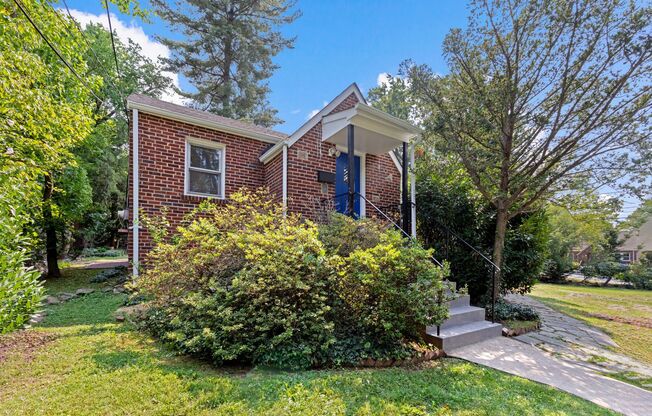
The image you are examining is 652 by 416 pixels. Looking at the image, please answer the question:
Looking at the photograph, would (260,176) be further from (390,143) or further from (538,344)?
(538,344)

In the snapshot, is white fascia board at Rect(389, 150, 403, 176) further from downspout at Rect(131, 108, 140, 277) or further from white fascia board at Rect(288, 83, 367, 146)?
downspout at Rect(131, 108, 140, 277)

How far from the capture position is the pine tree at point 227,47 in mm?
17125

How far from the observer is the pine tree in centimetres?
1712

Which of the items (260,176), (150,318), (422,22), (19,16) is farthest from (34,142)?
(422,22)

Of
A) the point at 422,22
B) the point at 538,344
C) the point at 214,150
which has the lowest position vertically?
the point at 538,344

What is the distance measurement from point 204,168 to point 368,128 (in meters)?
4.02

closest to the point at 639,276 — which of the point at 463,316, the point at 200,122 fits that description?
the point at 463,316

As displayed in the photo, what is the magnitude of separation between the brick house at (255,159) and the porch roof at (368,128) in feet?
0.08

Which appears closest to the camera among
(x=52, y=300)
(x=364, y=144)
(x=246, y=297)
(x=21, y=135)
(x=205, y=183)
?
(x=246, y=297)

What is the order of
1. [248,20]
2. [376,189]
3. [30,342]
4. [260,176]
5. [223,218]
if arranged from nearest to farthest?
[30,342], [223,218], [260,176], [376,189], [248,20]

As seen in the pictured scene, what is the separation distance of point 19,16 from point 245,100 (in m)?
13.4

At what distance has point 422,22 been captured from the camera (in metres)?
7.79

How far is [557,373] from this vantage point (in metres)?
3.68

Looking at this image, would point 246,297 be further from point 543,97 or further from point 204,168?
point 543,97
